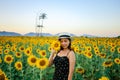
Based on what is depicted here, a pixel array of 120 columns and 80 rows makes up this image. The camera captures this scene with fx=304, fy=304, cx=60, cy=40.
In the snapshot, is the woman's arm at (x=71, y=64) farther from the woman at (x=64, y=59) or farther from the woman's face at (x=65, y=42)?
the woman's face at (x=65, y=42)

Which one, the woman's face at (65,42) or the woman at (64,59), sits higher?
the woman's face at (65,42)

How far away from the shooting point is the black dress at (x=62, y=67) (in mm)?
4887

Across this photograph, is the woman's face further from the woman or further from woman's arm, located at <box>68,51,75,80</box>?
woman's arm, located at <box>68,51,75,80</box>

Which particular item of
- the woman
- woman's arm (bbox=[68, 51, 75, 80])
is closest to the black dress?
the woman

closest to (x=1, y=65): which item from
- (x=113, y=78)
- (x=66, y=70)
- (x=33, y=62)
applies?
(x=33, y=62)

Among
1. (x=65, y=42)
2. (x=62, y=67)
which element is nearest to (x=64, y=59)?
(x=62, y=67)

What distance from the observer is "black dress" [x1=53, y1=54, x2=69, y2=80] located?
4.89m

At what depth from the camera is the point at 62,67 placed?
4.95 m

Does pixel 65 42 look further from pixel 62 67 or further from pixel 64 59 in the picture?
pixel 62 67

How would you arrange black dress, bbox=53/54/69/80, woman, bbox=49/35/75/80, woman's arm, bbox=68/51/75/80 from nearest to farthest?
woman's arm, bbox=68/51/75/80 < woman, bbox=49/35/75/80 < black dress, bbox=53/54/69/80

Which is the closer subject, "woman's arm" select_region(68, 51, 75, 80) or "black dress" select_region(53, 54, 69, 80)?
"woman's arm" select_region(68, 51, 75, 80)

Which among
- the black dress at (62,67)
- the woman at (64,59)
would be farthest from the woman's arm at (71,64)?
the black dress at (62,67)

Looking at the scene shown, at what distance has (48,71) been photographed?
8117 millimetres

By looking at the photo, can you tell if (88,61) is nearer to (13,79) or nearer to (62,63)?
(13,79)
